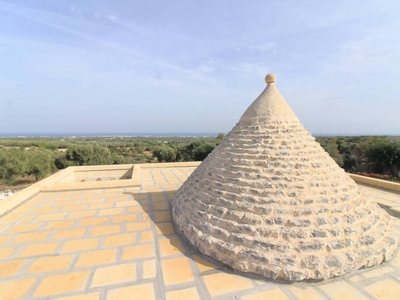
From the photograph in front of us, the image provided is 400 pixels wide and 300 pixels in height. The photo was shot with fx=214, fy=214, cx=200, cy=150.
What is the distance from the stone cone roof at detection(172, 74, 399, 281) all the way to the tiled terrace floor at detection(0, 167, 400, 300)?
0.23m

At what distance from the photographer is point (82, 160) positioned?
19516 millimetres

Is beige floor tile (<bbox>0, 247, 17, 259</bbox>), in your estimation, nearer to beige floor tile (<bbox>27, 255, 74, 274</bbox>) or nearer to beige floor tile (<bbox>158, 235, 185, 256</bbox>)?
beige floor tile (<bbox>27, 255, 74, 274</bbox>)

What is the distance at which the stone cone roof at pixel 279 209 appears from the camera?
344 cm

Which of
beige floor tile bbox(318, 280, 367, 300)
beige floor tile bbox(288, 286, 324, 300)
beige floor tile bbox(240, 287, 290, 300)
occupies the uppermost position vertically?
beige floor tile bbox(318, 280, 367, 300)

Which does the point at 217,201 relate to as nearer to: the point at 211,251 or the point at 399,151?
the point at 211,251

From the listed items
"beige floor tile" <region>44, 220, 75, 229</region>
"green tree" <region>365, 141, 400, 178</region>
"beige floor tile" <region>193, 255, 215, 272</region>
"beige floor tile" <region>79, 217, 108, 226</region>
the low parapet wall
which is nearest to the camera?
"beige floor tile" <region>193, 255, 215, 272</region>

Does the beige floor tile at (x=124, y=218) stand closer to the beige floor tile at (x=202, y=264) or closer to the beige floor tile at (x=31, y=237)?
the beige floor tile at (x=31, y=237)

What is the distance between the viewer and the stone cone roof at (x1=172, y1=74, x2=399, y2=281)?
3.44 meters

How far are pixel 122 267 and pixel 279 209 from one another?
2922 millimetres

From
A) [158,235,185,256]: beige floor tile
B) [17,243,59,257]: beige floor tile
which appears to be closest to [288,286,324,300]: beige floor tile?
[158,235,185,256]: beige floor tile

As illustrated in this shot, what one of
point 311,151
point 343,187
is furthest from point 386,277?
point 311,151

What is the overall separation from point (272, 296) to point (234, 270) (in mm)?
701

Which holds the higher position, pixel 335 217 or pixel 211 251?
pixel 335 217

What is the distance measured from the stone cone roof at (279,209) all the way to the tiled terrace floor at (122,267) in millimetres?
226
